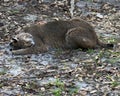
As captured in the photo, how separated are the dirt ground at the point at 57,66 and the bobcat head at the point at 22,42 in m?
0.21

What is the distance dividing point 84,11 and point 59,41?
3709mm

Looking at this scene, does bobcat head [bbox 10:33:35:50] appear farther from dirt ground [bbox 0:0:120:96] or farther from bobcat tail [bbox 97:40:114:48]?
bobcat tail [bbox 97:40:114:48]

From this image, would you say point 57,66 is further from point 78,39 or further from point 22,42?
point 22,42

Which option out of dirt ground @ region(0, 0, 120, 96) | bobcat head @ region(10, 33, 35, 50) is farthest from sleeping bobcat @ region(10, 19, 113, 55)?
dirt ground @ region(0, 0, 120, 96)

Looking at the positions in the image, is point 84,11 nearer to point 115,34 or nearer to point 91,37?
point 115,34

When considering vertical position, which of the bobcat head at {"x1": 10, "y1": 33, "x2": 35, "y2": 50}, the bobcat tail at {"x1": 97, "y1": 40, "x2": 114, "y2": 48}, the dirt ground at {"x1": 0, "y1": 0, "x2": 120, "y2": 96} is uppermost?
the bobcat head at {"x1": 10, "y1": 33, "x2": 35, "y2": 50}

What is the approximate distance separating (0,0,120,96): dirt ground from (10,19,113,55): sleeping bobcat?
0.62 feet

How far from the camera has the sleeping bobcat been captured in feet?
32.3

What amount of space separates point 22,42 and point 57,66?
151cm

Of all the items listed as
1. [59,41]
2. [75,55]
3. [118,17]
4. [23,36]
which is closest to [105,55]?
[75,55]

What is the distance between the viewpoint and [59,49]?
10039 millimetres

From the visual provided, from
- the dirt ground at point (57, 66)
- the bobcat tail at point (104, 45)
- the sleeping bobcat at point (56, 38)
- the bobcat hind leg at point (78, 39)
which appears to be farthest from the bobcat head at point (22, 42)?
the bobcat tail at point (104, 45)

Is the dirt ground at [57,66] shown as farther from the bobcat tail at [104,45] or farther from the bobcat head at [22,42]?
the bobcat head at [22,42]

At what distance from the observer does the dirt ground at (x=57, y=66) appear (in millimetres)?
7566
